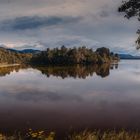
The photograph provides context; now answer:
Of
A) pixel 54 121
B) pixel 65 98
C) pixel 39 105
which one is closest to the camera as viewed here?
pixel 54 121

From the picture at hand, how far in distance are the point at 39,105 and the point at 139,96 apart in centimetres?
1780

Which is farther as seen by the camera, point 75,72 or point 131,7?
point 75,72

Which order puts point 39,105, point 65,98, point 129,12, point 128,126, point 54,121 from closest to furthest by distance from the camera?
point 129,12
point 128,126
point 54,121
point 39,105
point 65,98

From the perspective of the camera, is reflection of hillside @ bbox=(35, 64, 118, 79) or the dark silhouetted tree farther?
reflection of hillside @ bbox=(35, 64, 118, 79)

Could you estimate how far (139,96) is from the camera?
2084 inches

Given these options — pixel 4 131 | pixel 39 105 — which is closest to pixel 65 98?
pixel 39 105

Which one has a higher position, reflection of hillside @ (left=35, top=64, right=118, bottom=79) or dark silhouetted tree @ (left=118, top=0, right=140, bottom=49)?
dark silhouetted tree @ (left=118, top=0, right=140, bottom=49)

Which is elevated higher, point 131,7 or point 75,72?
point 131,7

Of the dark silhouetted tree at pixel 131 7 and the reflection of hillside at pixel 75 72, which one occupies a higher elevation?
the dark silhouetted tree at pixel 131 7

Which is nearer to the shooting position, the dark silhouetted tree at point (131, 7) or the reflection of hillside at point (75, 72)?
the dark silhouetted tree at point (131, 7)

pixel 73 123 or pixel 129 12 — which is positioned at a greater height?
Answer: pixel 129 12

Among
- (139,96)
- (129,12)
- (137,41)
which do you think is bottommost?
(139,96)

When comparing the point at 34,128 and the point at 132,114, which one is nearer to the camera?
the point at 34,128

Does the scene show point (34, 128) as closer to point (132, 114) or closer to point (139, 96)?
point (132, 114)
